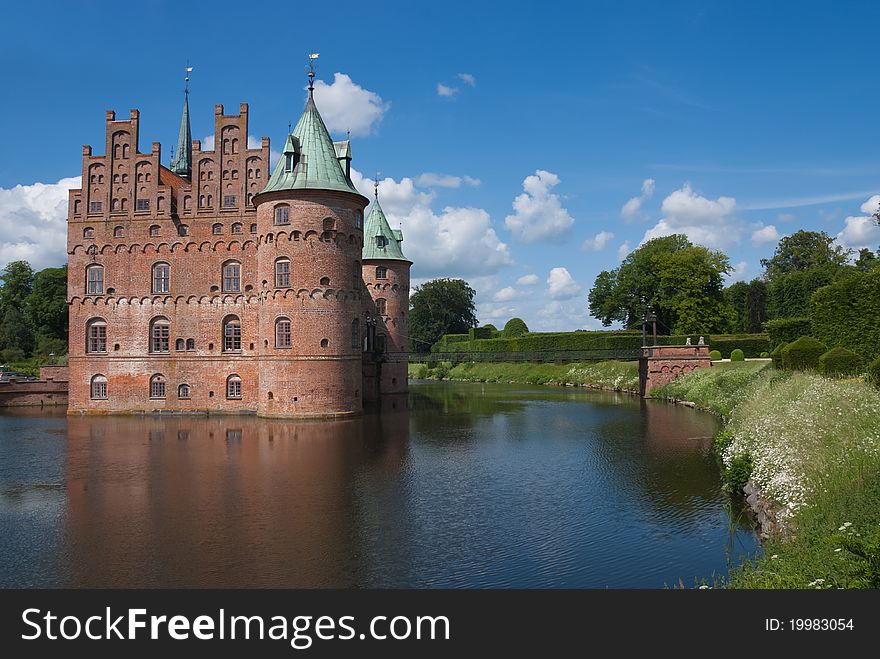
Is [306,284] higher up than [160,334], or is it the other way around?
[306,284]

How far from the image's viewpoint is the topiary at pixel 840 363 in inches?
862

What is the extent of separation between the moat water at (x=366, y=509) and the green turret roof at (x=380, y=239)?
69.6ft

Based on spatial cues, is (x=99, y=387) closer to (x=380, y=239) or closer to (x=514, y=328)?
(x=380, y=239)

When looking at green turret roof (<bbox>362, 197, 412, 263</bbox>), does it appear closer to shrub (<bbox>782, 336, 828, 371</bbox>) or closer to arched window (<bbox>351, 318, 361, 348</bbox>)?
arched window (<bbox>351, 318, 361, 348</bbox>)

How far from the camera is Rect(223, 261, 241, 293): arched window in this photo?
107 ft

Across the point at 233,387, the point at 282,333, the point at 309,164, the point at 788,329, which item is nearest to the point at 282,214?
the point at 309,164

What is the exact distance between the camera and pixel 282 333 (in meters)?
30.1

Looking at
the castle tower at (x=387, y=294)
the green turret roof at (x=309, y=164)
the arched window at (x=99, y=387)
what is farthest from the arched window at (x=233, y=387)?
the castle tower at (x=387, y=294)

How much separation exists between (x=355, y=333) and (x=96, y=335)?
13134 mm

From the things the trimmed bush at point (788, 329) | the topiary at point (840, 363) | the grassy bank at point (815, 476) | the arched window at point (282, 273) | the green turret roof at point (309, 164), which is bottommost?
the grassy bank at point (815, 476)

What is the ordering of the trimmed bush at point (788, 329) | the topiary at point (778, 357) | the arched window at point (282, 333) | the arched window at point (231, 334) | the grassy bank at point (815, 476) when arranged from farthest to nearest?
1. the arched window at point (231, 334)
2. the trimmed bush at point (788, 329)
3. the arched window at point (282, 333)
4. the topiary at point (778, 357)
5. the grassy bank at point (815, 476)

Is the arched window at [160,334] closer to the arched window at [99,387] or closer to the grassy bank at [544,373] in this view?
the arched window at [99,387]
